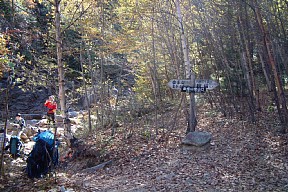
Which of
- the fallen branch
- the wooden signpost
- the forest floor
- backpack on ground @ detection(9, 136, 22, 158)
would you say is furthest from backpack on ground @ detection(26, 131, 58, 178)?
the wooden signpost

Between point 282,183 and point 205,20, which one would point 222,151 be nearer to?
point 282,183

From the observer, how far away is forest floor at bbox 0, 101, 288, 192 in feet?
18.0

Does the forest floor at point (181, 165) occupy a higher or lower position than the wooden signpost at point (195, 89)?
lower

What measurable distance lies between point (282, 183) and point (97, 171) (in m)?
4.11

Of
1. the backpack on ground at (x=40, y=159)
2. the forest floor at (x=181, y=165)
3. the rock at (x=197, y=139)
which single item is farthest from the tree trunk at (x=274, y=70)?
the backpack on ground at (x=40, y=159)

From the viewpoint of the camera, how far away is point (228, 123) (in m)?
9.55

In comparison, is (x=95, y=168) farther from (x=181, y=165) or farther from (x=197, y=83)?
(x=197, y=83)

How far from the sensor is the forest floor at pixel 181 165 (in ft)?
18.0

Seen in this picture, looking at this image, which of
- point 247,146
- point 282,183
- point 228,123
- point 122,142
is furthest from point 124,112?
point 282,183

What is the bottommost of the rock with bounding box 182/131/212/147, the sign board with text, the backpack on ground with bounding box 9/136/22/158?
the backpack on ground with bounding box 9/136/22/158

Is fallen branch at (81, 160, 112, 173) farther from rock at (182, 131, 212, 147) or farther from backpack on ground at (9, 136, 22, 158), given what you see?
backpack on ground at (9, 136, 22, 158)

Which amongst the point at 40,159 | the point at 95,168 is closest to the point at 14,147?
the point at 40,159

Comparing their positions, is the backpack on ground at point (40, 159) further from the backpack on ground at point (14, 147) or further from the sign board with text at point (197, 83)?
the sign board with text at point (197, 83)

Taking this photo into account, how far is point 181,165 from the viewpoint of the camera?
6520 mm
